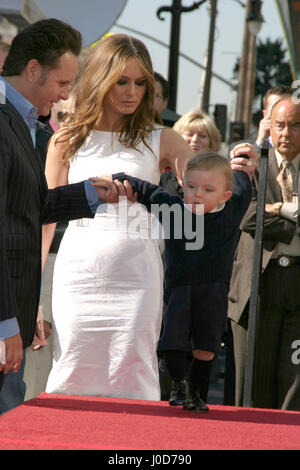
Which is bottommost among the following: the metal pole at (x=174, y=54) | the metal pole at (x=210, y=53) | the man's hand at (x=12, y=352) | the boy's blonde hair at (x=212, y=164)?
the man's hand at (x=12, y=352)

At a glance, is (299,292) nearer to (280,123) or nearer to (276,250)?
(276,250)

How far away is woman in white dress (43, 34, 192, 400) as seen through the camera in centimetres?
372

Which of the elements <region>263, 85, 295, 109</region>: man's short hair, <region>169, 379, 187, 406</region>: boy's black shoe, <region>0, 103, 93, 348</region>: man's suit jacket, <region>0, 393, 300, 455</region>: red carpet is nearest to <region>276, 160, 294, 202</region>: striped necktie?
<region>263, 85, 295, 109</region>: man's short hair

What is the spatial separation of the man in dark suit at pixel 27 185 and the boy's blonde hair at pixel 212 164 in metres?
0.43

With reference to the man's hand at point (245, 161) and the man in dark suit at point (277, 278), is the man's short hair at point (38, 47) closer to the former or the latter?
the man's hand at point (245, 161)

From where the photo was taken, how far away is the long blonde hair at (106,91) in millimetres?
3742

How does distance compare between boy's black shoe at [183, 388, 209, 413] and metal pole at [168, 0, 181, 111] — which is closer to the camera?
boy's black shoe at [183, 388, 209, 413]

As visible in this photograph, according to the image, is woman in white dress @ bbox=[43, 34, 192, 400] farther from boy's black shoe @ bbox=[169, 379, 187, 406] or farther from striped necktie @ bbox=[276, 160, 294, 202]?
striped necktie @ bbox=[276, 160, 294, 202]

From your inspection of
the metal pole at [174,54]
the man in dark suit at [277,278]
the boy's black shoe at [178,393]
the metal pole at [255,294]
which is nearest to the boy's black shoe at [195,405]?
the boy's black shoe at [178,393]

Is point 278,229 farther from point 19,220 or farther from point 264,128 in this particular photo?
point 19,220

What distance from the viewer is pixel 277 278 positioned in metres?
4.83

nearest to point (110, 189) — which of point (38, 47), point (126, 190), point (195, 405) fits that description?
point (126, 190)
